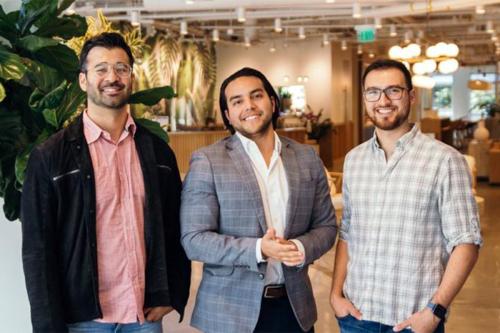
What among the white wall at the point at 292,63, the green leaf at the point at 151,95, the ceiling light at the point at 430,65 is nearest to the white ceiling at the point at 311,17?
the white wall at the point at 292,63

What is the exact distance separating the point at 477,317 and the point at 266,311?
11.5 feet

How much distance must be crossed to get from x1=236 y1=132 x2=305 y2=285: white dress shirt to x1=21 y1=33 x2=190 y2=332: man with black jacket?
34 centimetres

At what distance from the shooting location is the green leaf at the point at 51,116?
8.54ft

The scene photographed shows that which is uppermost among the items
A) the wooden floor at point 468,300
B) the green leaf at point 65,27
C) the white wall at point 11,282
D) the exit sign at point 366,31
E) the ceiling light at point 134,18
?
the ceiling light at point 134,18

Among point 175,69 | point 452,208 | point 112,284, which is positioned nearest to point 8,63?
point 112,284

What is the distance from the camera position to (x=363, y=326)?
2.31 metres

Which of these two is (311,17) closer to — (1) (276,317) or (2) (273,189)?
(2) (273,189)

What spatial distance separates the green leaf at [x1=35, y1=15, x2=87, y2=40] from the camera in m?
2.87

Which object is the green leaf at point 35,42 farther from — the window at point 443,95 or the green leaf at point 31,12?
the window at point 443,95

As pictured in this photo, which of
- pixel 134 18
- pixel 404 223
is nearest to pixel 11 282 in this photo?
pixel 404 223

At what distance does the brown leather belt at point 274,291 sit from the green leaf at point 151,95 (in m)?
1.00

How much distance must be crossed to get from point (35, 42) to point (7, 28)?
0.87 ft

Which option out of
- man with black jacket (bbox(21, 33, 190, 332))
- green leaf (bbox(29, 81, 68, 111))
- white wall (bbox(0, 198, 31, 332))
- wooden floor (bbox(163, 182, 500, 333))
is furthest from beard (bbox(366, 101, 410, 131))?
wooden floor (bbox(163, 182, 500, 333))

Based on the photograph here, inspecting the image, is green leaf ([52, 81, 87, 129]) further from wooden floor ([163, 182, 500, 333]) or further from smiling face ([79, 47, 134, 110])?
wooden floor ([163, 182, 500, 333])
